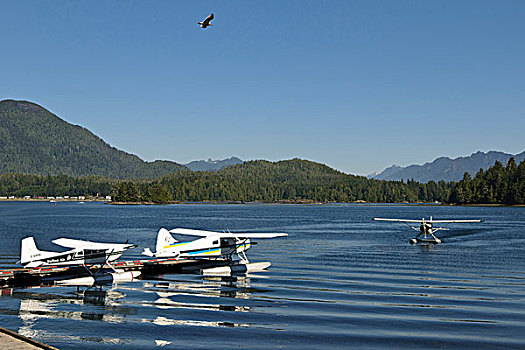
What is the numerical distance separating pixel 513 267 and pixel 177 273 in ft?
67.1

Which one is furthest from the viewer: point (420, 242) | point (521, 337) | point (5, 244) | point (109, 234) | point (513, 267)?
point (109, 234)

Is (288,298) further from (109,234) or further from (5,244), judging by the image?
(109,234)

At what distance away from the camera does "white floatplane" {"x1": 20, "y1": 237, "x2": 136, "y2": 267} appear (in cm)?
2514

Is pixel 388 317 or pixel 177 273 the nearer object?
pixel 388 317

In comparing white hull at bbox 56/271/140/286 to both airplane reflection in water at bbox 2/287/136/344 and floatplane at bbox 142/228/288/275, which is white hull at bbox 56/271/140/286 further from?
floatplane at bbox 142/228/288/275

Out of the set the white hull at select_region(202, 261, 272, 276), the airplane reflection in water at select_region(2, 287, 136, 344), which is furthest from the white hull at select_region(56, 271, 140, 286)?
the white hull at select_region(202, 261, 272, 276)

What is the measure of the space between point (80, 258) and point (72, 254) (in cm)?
43

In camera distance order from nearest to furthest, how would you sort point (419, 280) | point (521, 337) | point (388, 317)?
point (521, 337), point (388, 317), point (419, 280)

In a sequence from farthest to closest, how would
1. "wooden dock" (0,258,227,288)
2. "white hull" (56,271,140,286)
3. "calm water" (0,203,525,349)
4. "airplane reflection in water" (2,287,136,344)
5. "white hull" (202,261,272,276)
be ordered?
"white hull" (202,261,272,276)
"white hull" (56,271,140,286)
"wooden dock" (0,258,227,288)
"airplane reflection in water" (2,287,136,344)
"calm water" (0,203,525,349)

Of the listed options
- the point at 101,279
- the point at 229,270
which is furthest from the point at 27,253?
the point at 229,270

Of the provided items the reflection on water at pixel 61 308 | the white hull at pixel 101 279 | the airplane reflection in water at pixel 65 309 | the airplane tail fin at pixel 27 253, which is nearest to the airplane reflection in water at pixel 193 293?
the white hull at pixel 101 279

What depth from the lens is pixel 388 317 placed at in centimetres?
1888

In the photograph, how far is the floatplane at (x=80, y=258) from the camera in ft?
82.4

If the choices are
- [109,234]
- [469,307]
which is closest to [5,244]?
[109,234]
